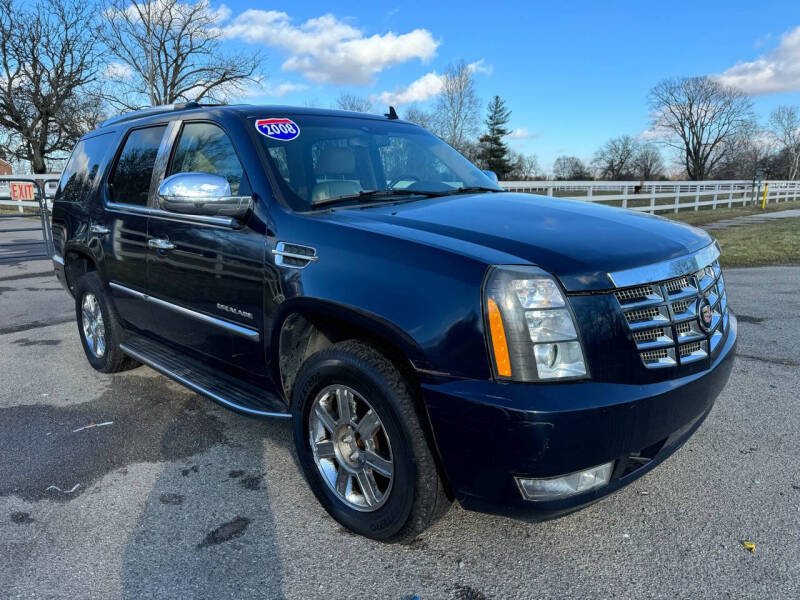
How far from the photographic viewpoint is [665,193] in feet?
93.7

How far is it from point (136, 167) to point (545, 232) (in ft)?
9.76

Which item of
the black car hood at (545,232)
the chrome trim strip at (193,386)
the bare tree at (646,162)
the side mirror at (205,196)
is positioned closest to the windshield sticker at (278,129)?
the side mirror at (205,196)

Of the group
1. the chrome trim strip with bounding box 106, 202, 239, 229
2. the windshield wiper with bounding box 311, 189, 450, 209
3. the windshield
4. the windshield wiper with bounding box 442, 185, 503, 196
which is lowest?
the chrome trim strip with bounding box 106, 202, 239, 229

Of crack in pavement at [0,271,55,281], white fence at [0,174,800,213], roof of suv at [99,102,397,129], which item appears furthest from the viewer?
white fence at [0,174,800,213]

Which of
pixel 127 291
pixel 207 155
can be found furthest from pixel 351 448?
pixel 127 291

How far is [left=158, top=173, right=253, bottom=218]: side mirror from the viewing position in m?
2.86

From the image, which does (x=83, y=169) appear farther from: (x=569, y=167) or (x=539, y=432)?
(x=569, y=167)

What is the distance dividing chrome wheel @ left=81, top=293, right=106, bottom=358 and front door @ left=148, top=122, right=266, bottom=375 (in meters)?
1.12

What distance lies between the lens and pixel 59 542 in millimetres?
2502

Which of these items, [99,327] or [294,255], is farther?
[99,327]

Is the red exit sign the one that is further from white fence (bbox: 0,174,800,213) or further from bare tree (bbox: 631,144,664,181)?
bare tree (bbox: 631,144,664,181)

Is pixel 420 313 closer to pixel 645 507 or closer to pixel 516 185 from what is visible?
pixel 645 507

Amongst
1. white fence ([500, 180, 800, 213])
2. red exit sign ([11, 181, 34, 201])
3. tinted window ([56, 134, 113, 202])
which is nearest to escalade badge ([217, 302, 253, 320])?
tinted window ([56, 134, 113, 202])

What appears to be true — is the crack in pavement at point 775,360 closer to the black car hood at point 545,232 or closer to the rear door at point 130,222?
the black car hood at point 545,232
